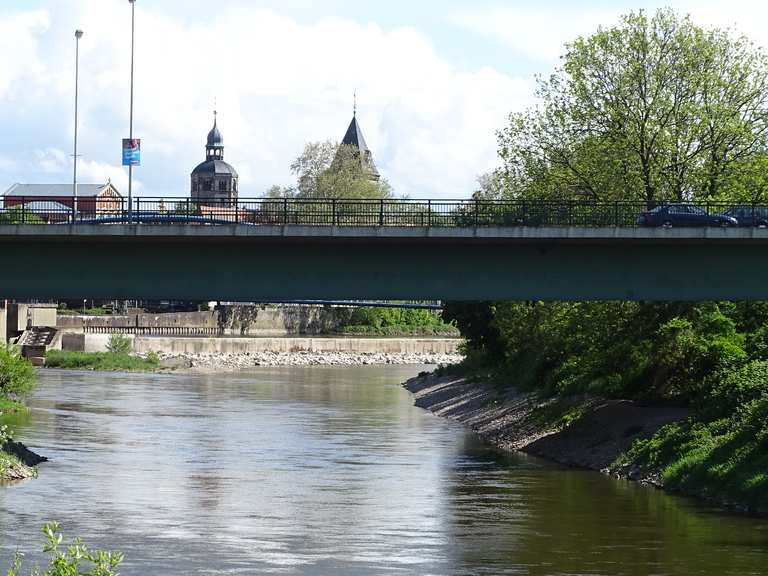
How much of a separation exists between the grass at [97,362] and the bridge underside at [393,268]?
7278 cm

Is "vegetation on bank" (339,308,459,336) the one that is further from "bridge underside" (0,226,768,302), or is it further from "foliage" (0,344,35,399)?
"bridge underside" (0,226,768,302)

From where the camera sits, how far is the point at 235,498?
42719 millimetres

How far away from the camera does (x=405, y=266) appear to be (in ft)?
141

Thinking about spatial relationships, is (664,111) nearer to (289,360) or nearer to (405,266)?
(405,266)

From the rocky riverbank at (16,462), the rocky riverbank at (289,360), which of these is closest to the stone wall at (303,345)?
the rocky riverbank at (289,360)

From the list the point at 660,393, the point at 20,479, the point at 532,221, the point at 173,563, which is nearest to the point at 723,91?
the point at 660,393

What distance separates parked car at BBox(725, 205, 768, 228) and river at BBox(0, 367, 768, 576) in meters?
8.41

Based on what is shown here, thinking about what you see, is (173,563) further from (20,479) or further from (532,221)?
(532,221)

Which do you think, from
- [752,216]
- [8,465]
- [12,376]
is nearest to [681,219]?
[752,216]

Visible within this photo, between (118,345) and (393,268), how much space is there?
84775mm

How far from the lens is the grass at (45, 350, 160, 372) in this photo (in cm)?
11469

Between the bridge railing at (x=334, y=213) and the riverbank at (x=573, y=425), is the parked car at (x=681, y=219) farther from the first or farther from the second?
the riverbank at (x=573, y=425)

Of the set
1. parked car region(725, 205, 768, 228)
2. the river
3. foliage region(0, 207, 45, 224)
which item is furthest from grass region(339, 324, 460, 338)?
parked car region(725, 205, 768, 228)

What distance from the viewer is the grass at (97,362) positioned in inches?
4515
